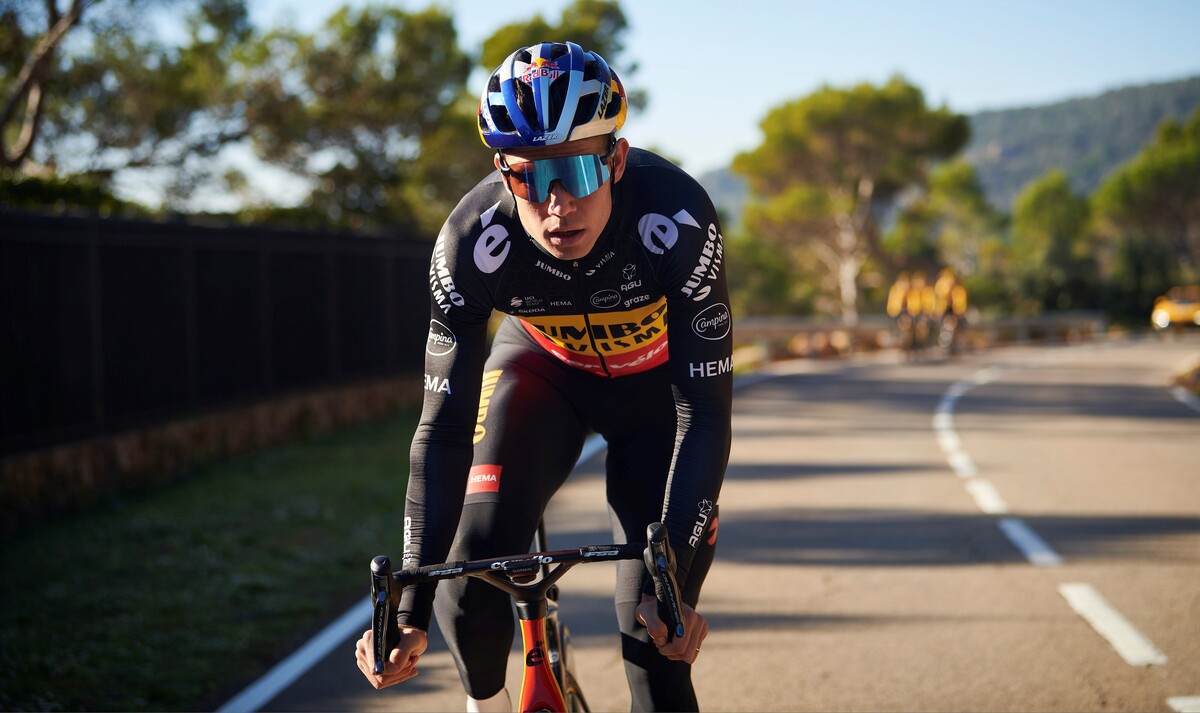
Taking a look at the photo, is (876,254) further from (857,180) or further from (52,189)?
(52,189)

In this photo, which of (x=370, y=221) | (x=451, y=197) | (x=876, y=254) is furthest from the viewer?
(x=876, y=254)

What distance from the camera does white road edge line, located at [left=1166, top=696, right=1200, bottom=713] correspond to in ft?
15.0

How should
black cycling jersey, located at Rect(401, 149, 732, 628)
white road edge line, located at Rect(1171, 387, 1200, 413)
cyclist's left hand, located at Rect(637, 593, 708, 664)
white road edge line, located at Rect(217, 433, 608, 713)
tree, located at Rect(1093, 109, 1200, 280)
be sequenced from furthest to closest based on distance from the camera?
tree, located at Rect(1093, 109, 1200, 280) → white road edge line, located at Rect(1171, 387, 1200, 413) → white road edge line, located at Rect(217, 433, 608, 713) → black cycling jersey, located at Rect(401, 149, 732, 628) → cyclist's left hand, located at Rect(637, 593, 708, 664)

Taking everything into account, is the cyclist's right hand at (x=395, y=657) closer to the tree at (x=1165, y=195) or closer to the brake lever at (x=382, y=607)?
the brake lever at (x=382, y=607)

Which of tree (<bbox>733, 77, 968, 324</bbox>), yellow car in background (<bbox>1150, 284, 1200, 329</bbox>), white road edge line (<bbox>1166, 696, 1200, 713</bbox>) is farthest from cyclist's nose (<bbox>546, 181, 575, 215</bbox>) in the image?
tree (<bbox>733, 77, 968, 324</bbox>)

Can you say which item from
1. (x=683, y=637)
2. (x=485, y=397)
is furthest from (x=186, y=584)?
(x=683, y=637)

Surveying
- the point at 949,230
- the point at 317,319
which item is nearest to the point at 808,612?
the point at 317,319

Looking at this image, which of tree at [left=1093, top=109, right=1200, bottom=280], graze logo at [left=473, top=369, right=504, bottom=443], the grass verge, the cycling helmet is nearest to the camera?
the cycling helmet

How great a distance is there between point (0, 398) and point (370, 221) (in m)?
19.4

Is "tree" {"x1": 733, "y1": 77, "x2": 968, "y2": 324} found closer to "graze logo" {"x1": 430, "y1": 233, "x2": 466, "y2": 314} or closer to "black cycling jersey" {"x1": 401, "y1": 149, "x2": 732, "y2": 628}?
"black cycling jersey" {"x1": 401, "y1": 149, "x2": 732, "y2": 628}

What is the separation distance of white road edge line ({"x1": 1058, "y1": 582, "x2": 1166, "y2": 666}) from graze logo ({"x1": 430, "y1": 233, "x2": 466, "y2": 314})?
3.53 meters

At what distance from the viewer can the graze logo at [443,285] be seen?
10.8ft

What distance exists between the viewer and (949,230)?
14200 centimetres

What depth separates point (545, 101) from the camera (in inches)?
117
